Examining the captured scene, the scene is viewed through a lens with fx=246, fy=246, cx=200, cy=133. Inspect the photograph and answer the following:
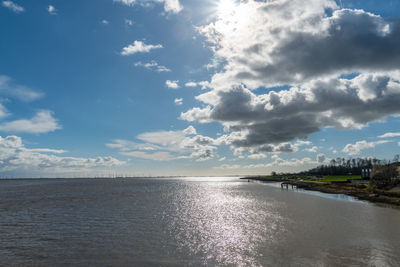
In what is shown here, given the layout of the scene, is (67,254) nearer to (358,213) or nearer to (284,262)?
(284,262)

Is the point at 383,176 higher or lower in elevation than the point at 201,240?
higher

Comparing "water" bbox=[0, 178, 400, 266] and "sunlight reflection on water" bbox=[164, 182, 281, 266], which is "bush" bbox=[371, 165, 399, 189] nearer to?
"water" bbox=[0, 178, 400, 266]

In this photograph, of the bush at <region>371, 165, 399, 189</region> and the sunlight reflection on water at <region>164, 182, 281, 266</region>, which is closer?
the sunlight reflection on water at <region>164, 182, 281, 266</region>

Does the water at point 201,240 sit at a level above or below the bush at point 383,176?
below

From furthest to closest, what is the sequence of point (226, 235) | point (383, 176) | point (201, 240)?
point (383, 176), point (226, 235), point (201, 240)

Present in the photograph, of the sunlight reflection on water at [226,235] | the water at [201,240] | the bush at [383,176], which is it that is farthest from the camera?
the bush at [383,176]

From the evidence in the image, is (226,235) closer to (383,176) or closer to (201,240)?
(201,240)

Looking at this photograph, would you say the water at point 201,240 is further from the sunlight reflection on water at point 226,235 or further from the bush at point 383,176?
the bush at point 383,176

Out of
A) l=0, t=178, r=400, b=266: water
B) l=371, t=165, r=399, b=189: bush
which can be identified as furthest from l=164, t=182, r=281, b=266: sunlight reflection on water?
l=371, t=165, r=399, b=189: bush

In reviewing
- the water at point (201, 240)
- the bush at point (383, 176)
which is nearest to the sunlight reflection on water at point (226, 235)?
the water at point (201, 240)

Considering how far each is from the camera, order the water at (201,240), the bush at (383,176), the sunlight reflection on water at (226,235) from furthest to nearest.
→ the bush at (383,176), the sunlight reflection on water at (226,235), the water at (201,240)

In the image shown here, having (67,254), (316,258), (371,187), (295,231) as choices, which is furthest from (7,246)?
(371,187)

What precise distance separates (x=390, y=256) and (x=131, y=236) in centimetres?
2290

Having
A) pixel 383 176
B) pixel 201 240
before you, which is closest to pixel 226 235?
pixel 201 240
